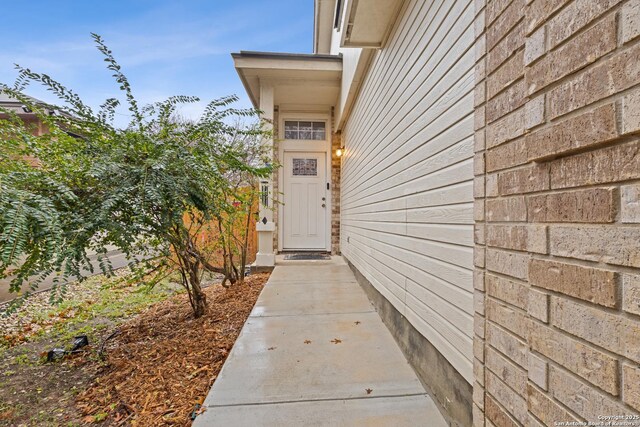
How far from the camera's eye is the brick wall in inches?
24.2

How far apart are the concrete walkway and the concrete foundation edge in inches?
2.2

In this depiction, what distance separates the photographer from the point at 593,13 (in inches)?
26.5

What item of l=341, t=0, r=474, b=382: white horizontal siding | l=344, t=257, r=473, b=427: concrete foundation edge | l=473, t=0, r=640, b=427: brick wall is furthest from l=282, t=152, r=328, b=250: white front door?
l=473, t=0, r=640, b=427: brick wall

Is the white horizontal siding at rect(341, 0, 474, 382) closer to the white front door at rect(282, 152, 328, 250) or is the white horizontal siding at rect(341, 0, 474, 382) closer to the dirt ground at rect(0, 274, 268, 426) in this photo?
the dirt ground at rect(0, 274, 268, 426)

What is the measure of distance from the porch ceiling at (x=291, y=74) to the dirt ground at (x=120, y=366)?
3.57 metres

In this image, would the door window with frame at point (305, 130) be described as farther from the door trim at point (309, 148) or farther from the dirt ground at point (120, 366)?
the dirt ground at point (120, 366)

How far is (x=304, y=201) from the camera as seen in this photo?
20.4 ft

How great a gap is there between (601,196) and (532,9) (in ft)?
1.89

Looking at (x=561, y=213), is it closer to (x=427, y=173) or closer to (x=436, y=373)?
(x=427, y=173)

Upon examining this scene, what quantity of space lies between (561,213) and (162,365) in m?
2.56

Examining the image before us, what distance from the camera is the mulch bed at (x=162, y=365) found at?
1751 mm

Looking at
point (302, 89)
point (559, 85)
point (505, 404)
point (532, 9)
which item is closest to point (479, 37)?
point (532, 9)

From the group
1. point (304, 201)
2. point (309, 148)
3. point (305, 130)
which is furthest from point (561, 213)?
point (305, 130)

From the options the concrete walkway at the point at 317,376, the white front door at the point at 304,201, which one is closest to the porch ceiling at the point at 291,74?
the white front door at the point at 304,201
